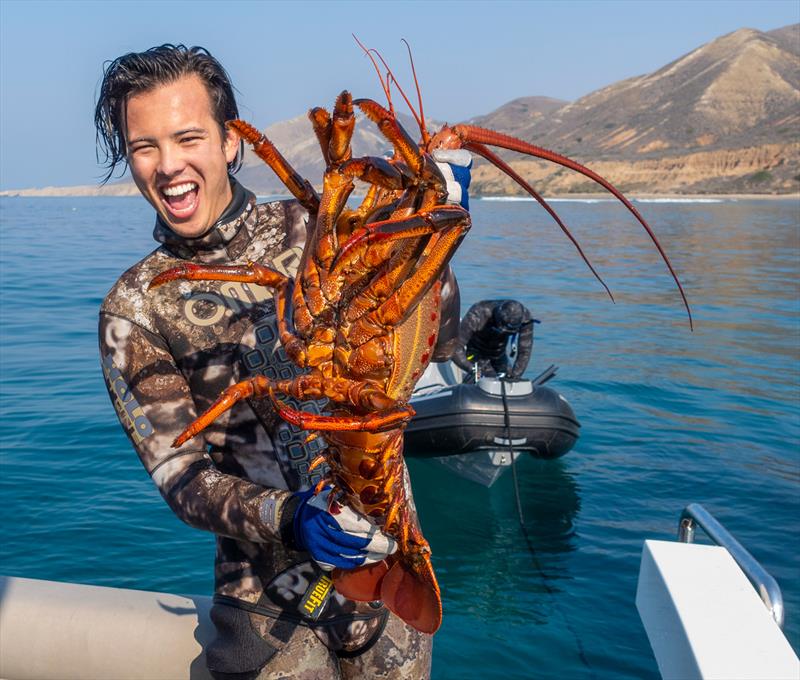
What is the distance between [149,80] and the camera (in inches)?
108

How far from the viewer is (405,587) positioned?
271cm

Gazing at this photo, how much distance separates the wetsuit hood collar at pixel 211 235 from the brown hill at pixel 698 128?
9726 centimetres

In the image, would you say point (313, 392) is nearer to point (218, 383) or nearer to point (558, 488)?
point (218, 383)

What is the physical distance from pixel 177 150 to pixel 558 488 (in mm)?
7755

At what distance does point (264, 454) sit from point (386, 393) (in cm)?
81

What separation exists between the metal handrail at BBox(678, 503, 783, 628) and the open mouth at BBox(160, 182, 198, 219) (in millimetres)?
2663

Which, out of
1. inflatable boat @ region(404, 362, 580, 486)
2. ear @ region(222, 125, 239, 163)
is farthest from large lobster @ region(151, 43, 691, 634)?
inflatable boat @ region(404, 362, 580, 486)

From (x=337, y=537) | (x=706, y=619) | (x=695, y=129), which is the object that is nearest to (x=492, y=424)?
(x=706, y=619)

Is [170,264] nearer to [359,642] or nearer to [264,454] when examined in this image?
[264,454]

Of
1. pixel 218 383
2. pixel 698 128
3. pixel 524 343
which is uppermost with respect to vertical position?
pixel 698 128

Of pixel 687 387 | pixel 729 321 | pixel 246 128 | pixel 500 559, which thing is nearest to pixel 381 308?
pixel 246 128

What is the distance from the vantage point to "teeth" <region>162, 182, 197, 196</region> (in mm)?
2805

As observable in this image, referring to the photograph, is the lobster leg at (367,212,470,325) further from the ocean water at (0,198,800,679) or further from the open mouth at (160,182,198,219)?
the ocean water at (0,198,800,679)

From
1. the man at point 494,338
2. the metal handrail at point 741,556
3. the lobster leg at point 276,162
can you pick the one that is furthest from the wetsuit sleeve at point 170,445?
the man at point 494,338
